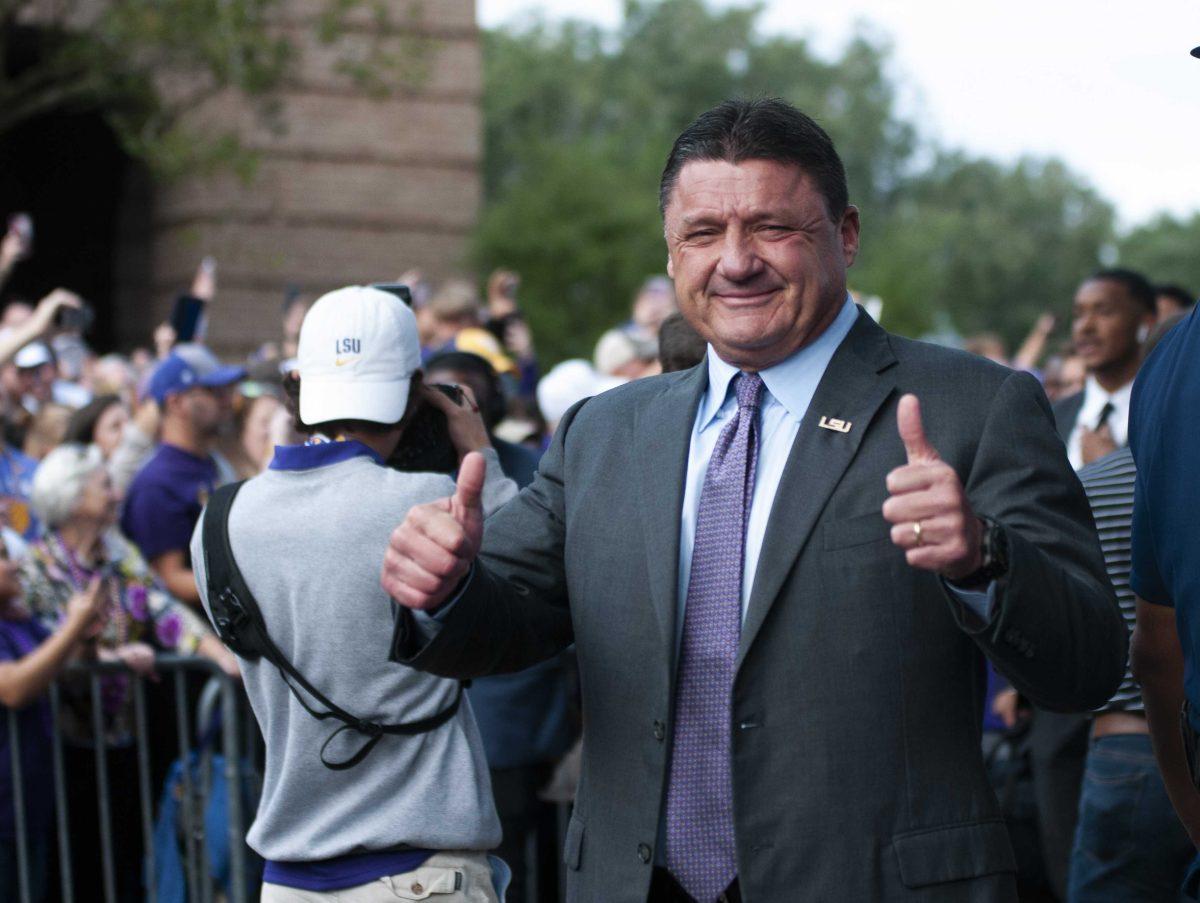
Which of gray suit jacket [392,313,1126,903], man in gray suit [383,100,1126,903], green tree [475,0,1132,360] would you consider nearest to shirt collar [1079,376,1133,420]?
man in gray suit [383,100,1126,903]

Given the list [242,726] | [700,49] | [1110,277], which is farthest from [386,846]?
[700,49]

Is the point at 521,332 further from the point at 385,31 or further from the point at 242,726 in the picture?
the point at 385,31

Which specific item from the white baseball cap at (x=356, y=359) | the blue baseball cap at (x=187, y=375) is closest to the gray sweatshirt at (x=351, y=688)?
the white baseball cap at (x=356, y=359)

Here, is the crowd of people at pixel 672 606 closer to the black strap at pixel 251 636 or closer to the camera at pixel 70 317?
the black strap at pixel 251 636

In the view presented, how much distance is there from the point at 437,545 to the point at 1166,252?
258 ft

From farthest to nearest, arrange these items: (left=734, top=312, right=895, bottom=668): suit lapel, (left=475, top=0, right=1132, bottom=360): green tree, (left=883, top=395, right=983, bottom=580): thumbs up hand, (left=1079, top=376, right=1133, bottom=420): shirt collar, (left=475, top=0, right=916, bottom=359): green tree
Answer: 1. (left=475, top=0, right=1132, bottom=360): green tree
2. (left=475, top=0, right=916, bottom=359): green tree
3. (left=1079, top=376, right=1133, bottom=420): shirt collar
4. (left=734, top=312, right=895, bottom=668): suit lapel
5. (left=883, top=395, right=983, bottom=580): thumbs up hand

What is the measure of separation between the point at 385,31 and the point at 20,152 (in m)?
A: 4.49

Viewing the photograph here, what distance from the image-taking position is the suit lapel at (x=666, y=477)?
2951 millimetres

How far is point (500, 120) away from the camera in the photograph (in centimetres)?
5088

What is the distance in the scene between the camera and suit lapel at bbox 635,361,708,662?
116 inches

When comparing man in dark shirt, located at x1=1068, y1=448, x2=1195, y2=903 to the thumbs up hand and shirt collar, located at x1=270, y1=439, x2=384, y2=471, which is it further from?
the thumbs up hand

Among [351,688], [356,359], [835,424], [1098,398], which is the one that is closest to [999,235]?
[1098,398]

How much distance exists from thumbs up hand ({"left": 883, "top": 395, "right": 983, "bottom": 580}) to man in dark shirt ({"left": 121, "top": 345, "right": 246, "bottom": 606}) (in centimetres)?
470

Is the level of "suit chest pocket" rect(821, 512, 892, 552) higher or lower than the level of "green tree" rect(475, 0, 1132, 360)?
lower
